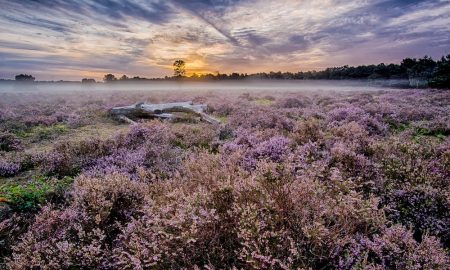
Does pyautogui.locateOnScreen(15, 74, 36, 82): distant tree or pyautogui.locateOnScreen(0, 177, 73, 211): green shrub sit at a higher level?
pyautogui.locateOnScreen(15, 74, 36, 82): distant tree

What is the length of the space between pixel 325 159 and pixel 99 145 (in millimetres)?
5748

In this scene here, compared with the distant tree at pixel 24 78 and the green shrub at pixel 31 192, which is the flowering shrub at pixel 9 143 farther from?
the distant tree at pixel 24 78

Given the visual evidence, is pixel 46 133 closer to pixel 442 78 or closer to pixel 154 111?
pixel 154 111

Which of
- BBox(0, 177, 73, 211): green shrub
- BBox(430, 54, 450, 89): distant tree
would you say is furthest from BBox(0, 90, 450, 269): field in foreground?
BBox(430, 54, 450, 89): distant tree

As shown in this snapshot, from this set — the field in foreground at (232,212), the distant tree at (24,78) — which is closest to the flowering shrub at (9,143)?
the field in foreground at (232,212)

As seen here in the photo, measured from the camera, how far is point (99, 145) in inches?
295

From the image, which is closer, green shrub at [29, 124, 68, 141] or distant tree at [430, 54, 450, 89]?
green shrub at [29, 124, 68, 141]

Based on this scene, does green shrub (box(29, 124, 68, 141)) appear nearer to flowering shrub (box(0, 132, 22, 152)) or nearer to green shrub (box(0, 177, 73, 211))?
flowering shrub (box(0, 132, 22, 152))

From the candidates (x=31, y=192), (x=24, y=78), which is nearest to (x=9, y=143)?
(x=31, y=192)

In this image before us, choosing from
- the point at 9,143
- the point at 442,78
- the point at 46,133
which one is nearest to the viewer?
the point at 9,143

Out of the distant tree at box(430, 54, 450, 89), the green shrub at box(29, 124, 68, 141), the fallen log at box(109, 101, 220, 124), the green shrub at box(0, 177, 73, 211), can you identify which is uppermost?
the distant tree at box(430, 54, 450, 89)

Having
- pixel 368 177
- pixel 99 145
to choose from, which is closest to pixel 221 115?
pixel 99 145

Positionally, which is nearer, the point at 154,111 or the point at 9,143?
the point at 9,143

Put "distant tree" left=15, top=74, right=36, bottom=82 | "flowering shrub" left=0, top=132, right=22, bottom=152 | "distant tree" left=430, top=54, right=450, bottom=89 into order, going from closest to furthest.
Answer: "flowering shrub" left=0, top=132, right=22, bottom=152 < "distant tree" left=430, top=54, right=450, bottom=89 < "distant tree" left=15, top=74, right=36, bottom=82
